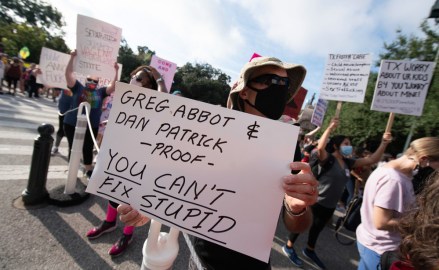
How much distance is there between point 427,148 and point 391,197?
48cm

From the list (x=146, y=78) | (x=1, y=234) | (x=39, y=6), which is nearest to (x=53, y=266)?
(x=1, y=234)

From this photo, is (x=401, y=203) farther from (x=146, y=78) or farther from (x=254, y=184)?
(x=146, y=78)

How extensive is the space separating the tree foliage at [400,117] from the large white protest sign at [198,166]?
5.84 meters

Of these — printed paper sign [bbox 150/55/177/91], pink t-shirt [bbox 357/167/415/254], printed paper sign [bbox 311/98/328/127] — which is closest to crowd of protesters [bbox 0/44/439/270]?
pink t-shirt [bbox 357/167/415/254]

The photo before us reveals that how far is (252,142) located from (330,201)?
10.2 feet

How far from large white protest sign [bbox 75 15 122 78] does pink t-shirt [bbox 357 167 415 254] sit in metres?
3.91

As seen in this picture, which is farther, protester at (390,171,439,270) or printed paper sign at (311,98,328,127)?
printed paper sign at (311,98,328,127)

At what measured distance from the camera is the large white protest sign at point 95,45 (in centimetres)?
377

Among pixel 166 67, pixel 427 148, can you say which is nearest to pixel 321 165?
pixel 427 148

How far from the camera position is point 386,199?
2.07 meters

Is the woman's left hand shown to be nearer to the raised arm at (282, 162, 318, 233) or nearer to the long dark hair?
the raised arm at (282, 162, 318, 233)

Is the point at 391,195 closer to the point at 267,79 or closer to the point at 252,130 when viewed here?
the point at 267,79

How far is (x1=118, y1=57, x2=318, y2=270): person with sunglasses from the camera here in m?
1.24

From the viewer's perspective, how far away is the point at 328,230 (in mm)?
5113
